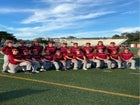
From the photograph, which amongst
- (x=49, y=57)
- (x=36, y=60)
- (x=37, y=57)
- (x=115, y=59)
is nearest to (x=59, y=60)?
(x=49, y=57)

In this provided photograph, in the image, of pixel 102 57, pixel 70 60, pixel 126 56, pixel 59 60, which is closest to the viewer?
Answer: pixel 59 60

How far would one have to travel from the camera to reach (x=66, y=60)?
12.3 metres

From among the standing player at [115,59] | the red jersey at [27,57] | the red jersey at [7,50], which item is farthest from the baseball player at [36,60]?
the standing player at [115,59]

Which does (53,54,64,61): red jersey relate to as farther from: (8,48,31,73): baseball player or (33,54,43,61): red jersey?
(8,48,31,73): baseball player

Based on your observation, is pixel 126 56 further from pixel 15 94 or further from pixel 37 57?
pixel 15 94

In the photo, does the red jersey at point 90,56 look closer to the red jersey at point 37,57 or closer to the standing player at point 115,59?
the standing player at point 115,59

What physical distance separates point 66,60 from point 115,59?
94.3 inches

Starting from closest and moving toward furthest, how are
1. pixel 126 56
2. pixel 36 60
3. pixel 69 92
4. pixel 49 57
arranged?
1. pixel 69 92
2. pixel 36 60
3. pixel 49 57
4. pixel 126 56

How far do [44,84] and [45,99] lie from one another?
197 centimetres

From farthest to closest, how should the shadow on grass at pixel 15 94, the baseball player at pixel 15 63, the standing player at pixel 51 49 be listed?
the standing player at pixel 51 49 < the baseball player at pixel 15 63 < the shadow on grass at pixel 15 94

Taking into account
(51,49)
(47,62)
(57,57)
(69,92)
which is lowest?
(69,92)

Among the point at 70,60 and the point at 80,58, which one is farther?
the point at 80,58

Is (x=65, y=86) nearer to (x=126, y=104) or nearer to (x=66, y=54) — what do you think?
(x=126, y=104)

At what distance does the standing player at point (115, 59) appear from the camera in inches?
506
